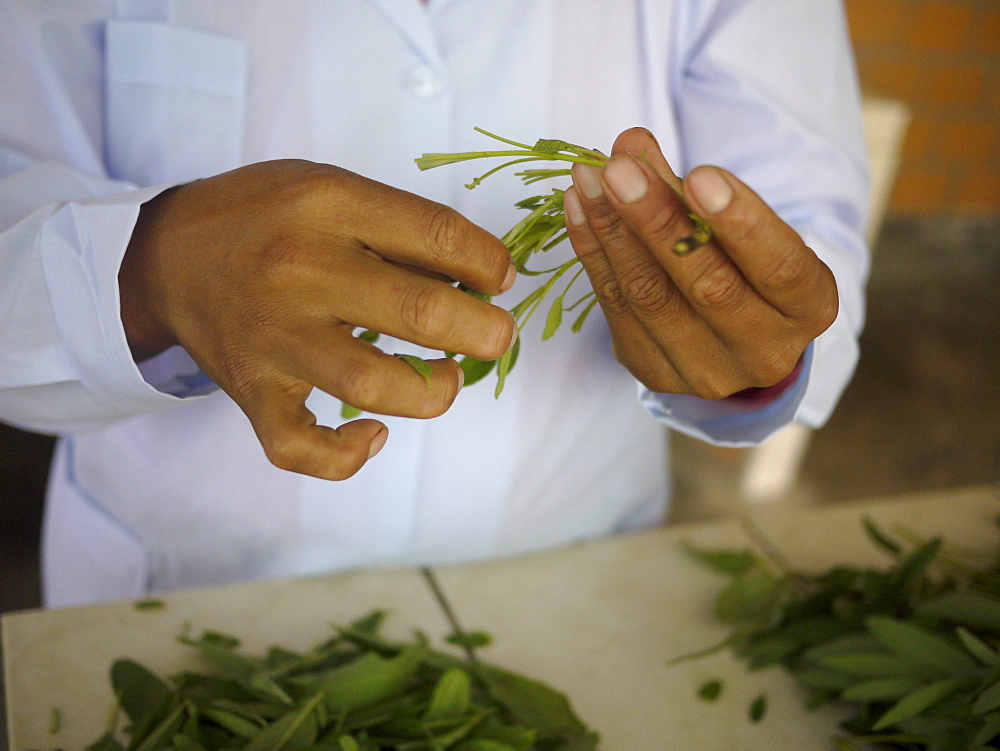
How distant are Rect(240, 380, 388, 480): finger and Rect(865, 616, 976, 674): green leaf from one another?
0.39 m

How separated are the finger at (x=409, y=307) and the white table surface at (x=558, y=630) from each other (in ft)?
1.13

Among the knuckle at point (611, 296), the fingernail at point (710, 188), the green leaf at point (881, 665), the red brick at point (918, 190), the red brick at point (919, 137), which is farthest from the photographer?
the red brick at point (918, 190)

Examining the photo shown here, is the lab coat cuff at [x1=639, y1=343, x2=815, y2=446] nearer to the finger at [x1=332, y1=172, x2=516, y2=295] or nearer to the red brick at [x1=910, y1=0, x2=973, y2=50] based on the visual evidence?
the finger at [x1=332, y1=172, x2=516, y2=295]

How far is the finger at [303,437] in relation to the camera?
14.3 inches

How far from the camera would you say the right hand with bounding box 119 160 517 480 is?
364 mm

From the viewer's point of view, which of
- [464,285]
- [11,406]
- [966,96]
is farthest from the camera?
[966,96]

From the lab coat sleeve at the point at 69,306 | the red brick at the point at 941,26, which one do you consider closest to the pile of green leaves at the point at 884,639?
the lab coat sleeve at the point at 69,306

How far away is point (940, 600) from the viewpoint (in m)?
0.59

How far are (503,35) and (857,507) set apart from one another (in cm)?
59

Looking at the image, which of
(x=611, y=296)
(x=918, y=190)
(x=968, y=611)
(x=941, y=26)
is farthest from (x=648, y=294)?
(x=918, y=190)

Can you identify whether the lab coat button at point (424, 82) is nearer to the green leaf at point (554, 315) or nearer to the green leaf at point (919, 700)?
the green leaf at point (554, 315)

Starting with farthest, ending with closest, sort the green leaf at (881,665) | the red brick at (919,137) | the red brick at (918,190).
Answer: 1. the red brick at (918,190)
2. the red brick at (919,137)
3. the green leaf at (881,665)

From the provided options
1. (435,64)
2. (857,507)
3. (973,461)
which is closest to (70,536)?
(435,64)

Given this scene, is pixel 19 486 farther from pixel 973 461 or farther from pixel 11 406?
pixel 973 461
